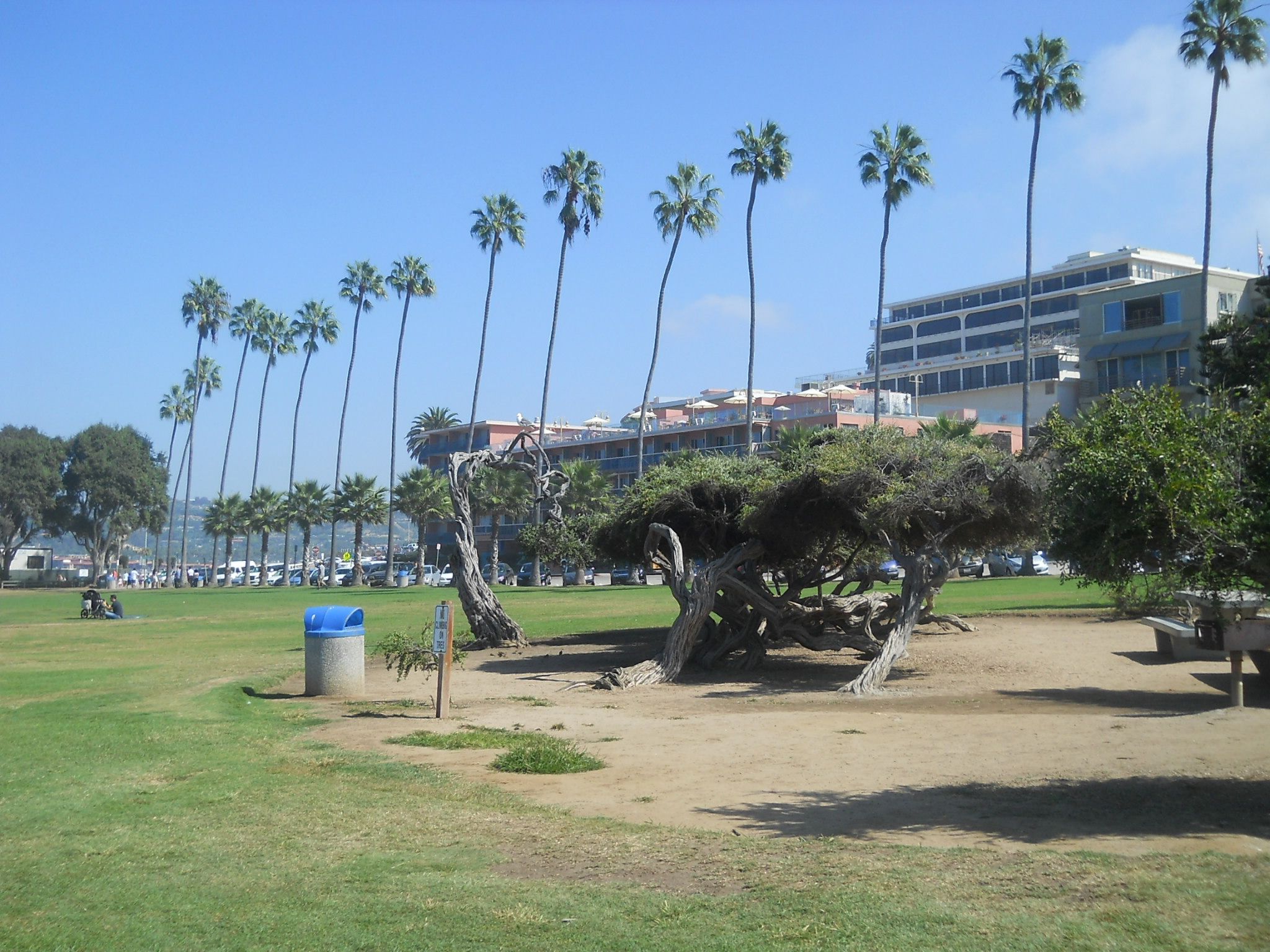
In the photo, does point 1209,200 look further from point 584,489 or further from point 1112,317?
point 584,489

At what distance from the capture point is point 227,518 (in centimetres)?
11131

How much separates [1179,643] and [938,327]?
111573mm

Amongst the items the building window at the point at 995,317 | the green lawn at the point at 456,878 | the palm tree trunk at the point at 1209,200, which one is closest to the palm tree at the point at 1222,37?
the palm tree trunk at the point at 1209,200

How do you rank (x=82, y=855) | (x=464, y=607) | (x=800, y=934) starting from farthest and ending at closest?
(x=464, y=607), (x=82, y=855), (x=800, y=934)

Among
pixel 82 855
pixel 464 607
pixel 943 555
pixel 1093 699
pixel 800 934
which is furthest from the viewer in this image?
pixel 464 607

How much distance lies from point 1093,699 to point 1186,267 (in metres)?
113

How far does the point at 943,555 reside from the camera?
73.9 ft

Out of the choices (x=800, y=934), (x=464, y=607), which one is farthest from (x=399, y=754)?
Answer: (x=464, y=607)

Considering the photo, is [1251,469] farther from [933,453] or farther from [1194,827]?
[933,453]

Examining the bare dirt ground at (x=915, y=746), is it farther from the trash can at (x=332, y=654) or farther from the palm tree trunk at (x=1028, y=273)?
the palm tree trunk at (x=1028, y=273)

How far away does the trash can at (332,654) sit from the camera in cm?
1853

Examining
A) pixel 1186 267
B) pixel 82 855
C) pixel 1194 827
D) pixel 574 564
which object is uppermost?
pixel 1186 267

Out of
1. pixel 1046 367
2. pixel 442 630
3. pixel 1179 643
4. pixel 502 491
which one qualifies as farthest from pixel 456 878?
pixel 1046 367

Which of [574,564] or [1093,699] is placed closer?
[1093,699]
